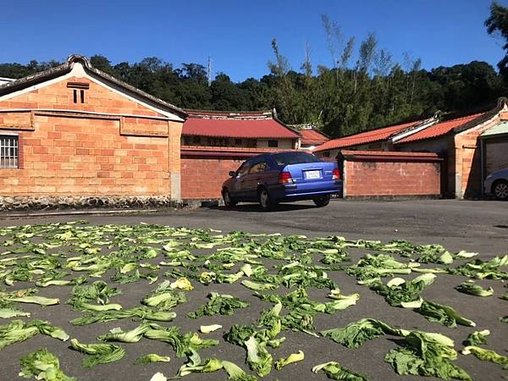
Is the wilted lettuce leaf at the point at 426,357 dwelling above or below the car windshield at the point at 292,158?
below

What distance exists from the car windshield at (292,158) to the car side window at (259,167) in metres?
0.41

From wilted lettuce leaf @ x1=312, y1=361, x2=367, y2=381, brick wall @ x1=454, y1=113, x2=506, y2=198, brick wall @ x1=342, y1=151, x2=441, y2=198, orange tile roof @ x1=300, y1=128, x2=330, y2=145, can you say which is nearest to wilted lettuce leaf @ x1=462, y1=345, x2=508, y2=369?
wilted lettuce leaf @ x1=312, y1=361, x2=367, y2=381

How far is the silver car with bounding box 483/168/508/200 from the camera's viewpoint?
Answer: 2062 centimetres

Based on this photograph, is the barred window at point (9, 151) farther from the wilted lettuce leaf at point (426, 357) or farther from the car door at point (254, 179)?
the wilted lettuce leaf at point (426, 357)

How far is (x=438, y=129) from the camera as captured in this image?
2702 cm

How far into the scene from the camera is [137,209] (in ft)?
52.4

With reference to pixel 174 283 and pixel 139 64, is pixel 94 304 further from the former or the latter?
pixel 139 64

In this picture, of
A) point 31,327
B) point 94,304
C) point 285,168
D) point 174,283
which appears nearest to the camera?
point 31,327

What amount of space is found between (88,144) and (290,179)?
6.85 metres

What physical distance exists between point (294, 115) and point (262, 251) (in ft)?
184

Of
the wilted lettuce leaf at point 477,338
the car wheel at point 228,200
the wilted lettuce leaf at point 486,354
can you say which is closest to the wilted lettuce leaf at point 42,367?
the wilted lettuce leaf at point 486,354

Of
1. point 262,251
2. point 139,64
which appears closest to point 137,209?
point 262,251

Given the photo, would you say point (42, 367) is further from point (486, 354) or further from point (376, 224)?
point (376, 224)

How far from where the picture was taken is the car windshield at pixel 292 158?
45.1ft
